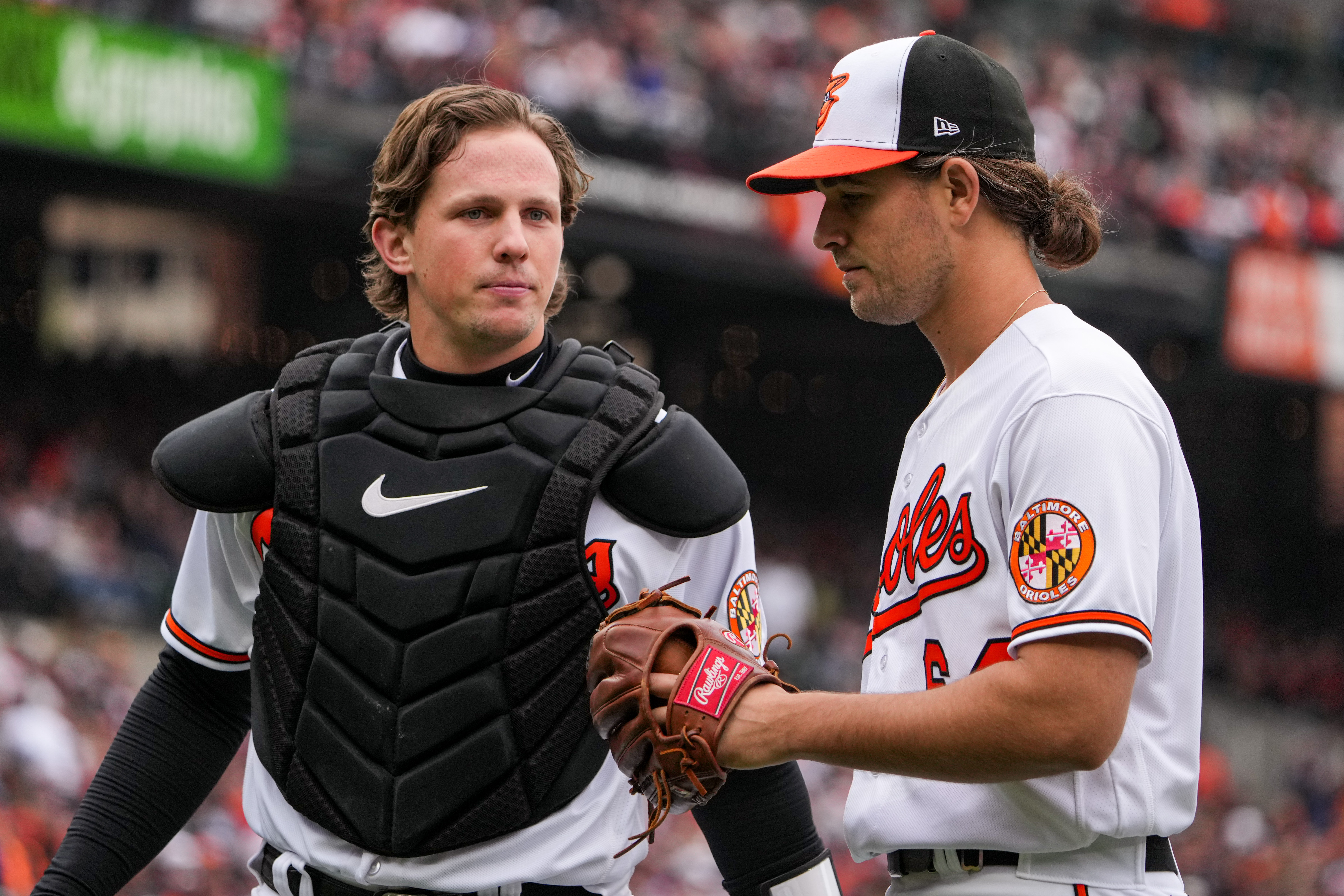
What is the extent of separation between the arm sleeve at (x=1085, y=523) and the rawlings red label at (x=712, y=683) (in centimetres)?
Answer: 33

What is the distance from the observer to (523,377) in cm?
239

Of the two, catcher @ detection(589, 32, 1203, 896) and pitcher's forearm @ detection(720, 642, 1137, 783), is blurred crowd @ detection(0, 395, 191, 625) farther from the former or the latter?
pitcher's forearm @ detection(720, 642, 1137, 783)

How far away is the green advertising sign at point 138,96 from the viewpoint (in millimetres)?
9664

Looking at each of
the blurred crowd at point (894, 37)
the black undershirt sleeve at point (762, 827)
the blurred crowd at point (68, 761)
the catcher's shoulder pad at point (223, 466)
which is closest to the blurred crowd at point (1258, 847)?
the blurred crowd at point (894, 37)

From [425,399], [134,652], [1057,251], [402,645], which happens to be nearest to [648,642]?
[402,645]

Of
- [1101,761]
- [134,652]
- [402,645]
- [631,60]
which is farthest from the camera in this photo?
[631,60]

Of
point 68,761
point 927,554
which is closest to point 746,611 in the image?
point 927,554

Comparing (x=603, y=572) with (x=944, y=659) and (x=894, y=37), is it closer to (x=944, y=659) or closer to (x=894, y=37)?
(x=944, y=659)

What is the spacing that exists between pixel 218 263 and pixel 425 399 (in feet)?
48.0

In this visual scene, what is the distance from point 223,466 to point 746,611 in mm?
834

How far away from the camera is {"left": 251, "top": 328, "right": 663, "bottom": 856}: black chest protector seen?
7.18 ft

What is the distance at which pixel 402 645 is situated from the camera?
2219 mm

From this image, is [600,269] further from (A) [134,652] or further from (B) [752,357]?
(A) [134,652]

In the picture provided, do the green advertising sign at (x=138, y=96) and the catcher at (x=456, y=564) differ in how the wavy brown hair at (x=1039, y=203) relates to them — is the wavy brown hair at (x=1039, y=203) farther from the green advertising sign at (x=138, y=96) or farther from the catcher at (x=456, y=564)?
the green advertising sign at (x=138, y=96)
